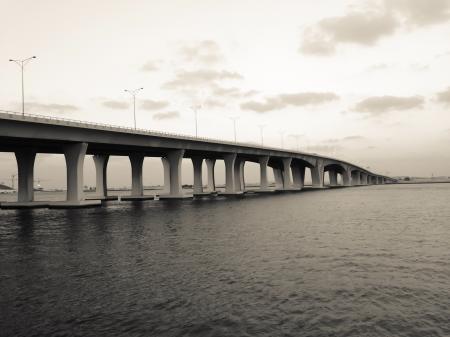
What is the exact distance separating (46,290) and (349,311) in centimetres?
1196

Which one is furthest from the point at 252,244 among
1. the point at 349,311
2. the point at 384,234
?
the point at 349,311

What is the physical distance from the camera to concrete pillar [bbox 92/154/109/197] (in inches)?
4318

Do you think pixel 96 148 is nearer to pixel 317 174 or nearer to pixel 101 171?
pixel 101 171

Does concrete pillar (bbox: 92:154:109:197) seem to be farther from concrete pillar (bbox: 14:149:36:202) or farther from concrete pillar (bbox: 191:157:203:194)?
concrete pillar (bbox: 14:149:36:202)

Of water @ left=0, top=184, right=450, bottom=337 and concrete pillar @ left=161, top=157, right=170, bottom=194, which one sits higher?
concrete pillar @ left=161, top=157, right=170, bottom=194

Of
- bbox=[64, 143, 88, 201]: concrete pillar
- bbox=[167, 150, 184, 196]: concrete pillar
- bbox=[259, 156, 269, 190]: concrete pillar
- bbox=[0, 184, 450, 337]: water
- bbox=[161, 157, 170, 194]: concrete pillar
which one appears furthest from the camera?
bbox=[259, 156, 269, 190]: concrete pillar

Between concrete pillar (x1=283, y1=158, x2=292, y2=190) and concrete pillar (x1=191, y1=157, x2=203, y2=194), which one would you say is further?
concrete pillar (x1=283, y1=158, x2=292, y2=190)

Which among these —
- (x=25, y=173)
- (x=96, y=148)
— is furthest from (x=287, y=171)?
(x=25, y=173)

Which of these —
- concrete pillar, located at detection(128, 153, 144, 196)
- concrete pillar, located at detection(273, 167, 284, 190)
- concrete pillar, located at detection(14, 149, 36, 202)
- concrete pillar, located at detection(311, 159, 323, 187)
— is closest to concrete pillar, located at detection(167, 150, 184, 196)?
concrete pillar, located at detection(128, 153, 144, 196)

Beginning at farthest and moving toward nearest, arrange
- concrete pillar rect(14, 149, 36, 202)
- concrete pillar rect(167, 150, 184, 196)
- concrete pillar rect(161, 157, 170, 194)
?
1. concrete pillar rect(161, 157, 170, 194)
2. concrete pillar rect(167, 150, 184, 196)
3. concrete pillar rect(14, 149, 36, 202)

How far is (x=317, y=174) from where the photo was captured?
568ft

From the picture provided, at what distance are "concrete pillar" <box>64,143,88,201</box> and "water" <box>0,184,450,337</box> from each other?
36.3m

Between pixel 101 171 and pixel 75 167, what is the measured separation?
147ft

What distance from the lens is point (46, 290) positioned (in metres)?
16.3
